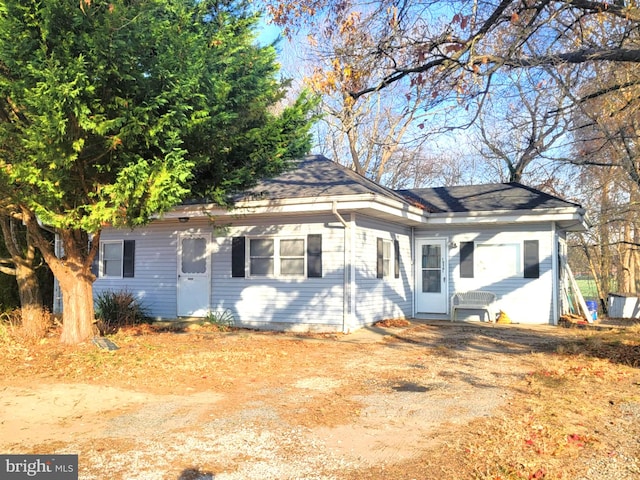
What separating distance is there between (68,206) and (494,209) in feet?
33.3

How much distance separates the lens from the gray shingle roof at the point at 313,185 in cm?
1166

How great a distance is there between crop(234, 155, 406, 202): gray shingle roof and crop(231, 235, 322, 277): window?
1059 millimetres

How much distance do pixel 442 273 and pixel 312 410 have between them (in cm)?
988

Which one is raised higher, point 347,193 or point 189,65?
point 189,65

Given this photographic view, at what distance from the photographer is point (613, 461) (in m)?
4.16

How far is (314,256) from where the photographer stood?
1225cm

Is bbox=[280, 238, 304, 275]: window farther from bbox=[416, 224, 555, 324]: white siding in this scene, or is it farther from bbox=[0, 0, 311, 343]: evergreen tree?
bbox=[416, 224, 555, 324]: white siding

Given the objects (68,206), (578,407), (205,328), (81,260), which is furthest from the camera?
(205,328)

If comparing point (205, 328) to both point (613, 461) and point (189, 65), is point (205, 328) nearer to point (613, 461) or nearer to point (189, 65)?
point (189, 65)

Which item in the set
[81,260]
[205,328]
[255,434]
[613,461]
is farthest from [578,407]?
[205,328]

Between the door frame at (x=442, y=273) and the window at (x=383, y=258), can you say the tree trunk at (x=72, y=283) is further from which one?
the door frame at (x=442, y=273)

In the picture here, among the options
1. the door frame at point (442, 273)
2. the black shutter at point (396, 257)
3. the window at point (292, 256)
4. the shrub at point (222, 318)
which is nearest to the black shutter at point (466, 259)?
the door frame at point (442, 273)

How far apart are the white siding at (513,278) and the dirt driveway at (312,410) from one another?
15.1 ft

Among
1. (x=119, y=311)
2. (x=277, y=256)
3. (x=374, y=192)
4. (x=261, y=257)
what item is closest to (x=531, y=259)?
(x=374, y=192)
